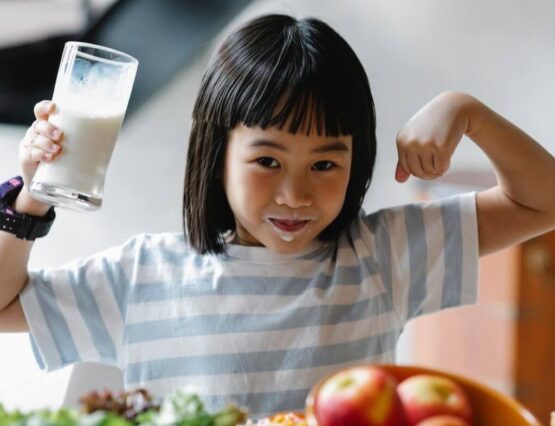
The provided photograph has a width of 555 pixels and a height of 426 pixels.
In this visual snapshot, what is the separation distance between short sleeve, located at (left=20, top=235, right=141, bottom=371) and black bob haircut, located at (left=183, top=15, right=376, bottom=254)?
A: 117mm

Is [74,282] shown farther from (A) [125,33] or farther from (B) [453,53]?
(B) [453,53]

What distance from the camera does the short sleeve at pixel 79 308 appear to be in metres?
1.03

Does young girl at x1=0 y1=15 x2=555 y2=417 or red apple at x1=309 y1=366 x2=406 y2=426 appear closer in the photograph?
red apple at x1=309 y1=366 x2=406 y2=426

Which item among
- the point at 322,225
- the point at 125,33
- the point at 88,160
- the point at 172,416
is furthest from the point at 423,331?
the point at 172,416

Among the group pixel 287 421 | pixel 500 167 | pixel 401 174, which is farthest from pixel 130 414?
pixel 500 167

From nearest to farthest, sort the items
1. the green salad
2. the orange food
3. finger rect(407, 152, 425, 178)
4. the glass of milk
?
the green salad, the orange food, the glass of milk, finger rect(407, 152, 425, 178)

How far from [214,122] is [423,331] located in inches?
54.5

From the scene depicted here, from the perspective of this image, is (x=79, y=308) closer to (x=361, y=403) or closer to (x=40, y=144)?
(x=40, y=144)

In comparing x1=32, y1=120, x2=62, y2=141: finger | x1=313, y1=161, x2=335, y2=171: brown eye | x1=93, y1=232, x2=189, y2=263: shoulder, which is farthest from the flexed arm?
x1=32, y1=120, x2=62, y2=141: finger

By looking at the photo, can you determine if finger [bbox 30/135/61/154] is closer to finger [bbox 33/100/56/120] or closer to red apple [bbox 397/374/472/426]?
finger [bbox 33/100/56/120]

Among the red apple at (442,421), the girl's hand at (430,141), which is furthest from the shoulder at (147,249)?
the red apple at (442,421)

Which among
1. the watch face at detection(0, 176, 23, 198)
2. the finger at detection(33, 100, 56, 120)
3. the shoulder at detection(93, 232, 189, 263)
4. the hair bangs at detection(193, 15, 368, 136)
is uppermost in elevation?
the hair bangs at detection(193, 15, 368, 136)

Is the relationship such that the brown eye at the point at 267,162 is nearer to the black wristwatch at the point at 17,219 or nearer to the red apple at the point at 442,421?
the black wristwatch at the point at 17,219

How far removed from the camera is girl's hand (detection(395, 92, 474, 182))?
1.02m
